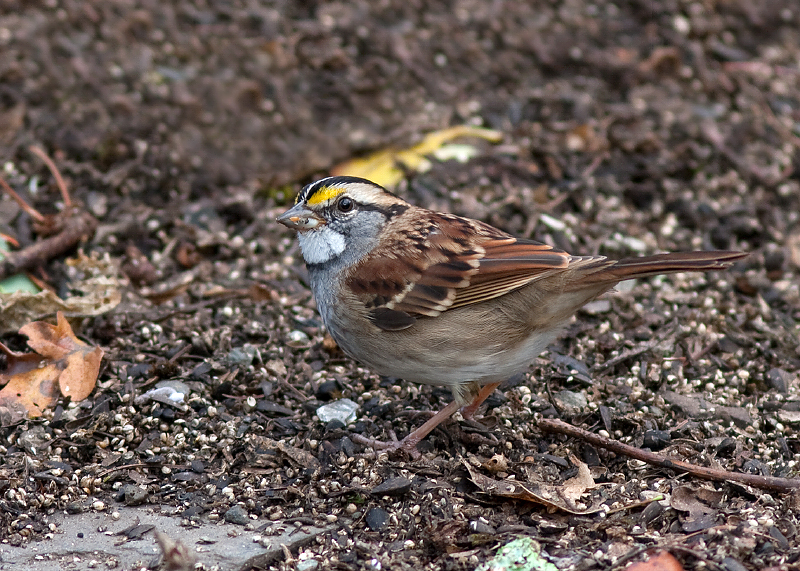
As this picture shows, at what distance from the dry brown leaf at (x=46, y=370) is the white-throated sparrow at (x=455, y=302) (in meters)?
1.16

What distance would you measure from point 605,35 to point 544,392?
4.16 metres

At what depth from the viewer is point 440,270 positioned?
409cm

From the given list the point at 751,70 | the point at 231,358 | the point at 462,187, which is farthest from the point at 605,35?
the point at 231,358

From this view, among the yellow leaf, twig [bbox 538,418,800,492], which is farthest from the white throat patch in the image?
the yellow leaf

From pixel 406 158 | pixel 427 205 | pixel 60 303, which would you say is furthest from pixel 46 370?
pixel 406 158

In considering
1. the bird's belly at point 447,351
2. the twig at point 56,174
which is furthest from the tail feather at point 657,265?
the twig at point 56,174

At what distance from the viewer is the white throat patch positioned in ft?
14.1

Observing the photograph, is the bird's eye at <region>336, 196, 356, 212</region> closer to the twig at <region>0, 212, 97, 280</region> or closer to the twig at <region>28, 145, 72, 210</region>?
the twig at <region>0, 212, 97, 280</region>

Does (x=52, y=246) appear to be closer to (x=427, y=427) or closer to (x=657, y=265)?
(x=427, y=427)

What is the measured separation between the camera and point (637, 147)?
6500 mm

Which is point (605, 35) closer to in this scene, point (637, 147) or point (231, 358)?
point (637, 147)

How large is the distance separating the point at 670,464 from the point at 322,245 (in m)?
1.81

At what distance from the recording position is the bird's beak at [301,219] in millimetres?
4293

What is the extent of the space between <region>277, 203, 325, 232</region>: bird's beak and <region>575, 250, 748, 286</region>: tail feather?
1266 millimetres
